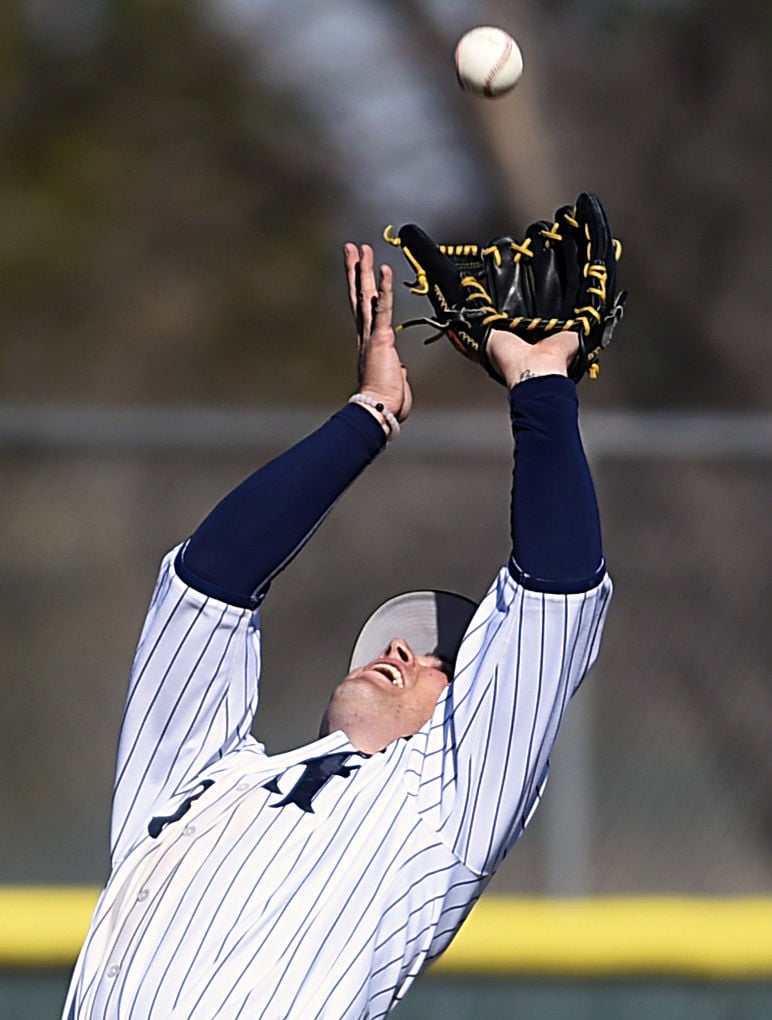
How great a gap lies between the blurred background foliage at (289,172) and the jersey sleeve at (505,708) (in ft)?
31.0

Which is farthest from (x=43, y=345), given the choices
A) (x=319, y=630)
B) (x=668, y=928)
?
(x=668, y=928)

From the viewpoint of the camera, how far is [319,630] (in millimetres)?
5270

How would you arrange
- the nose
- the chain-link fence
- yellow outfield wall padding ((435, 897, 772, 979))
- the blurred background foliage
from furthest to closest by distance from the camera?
the blurred background foliage < the chain-link fence < yellow outfield wall padding ((435, 897, 772, 979)) < the nose

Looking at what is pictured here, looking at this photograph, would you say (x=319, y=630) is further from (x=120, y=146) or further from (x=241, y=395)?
(x=120, y=146)

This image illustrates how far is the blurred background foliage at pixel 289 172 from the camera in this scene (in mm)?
12482

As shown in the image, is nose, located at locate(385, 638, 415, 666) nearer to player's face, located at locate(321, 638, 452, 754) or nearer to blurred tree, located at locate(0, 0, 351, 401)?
player's face, located at locate(321, 638, 452, 754)

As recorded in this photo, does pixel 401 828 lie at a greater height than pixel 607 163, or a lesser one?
lesser

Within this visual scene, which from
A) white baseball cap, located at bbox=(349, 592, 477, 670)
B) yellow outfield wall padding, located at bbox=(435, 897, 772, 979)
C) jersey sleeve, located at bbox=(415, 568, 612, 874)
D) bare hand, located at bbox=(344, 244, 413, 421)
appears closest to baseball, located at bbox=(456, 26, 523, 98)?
bare hand, located at bbox=(344, 244, 413, 421)

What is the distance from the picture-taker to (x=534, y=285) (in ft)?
8.22

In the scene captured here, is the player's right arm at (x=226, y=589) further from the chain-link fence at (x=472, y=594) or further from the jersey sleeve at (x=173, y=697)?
the chain-link fence at (x=472, y=594)

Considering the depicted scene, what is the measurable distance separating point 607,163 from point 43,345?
5762 mm

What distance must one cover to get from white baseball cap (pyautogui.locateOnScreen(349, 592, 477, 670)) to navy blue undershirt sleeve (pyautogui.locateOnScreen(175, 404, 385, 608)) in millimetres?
295

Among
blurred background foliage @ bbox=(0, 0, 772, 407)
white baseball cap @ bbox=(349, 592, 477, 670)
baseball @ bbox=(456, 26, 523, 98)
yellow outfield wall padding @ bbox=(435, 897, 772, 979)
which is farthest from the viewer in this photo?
blurred background foliage @ bbox=(0, 0, 772, 407)

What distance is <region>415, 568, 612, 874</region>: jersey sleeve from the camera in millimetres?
2299
